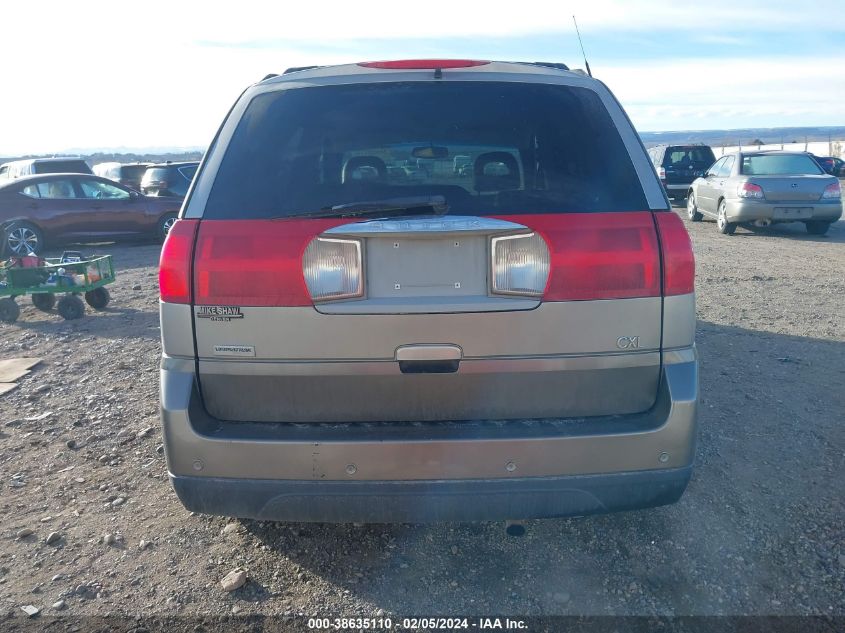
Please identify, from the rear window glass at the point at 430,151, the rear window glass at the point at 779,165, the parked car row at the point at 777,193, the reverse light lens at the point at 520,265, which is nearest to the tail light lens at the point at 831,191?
the parked car row at the point at 777,193

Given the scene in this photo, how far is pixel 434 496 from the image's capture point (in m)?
2.63

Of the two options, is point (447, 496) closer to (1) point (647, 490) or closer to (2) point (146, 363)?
(1) point (647, 490)

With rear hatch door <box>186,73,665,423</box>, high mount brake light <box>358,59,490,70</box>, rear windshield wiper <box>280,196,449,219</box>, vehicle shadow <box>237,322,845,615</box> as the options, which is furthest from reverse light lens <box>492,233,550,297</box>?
vehicle shadow <box>237,322,845,615</box>

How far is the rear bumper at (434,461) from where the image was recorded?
2588 millimetres

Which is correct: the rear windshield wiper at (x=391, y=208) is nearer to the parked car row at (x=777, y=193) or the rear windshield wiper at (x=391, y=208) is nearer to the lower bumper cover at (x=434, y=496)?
the lower bumper cover at (x=434, y=496)

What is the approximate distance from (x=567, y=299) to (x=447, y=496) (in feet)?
2.63

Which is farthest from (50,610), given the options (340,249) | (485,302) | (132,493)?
(485,302)

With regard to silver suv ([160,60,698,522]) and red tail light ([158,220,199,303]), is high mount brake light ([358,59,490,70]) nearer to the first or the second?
silver suv ([160,60,698,522])

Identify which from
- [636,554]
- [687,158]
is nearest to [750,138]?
[687,158]

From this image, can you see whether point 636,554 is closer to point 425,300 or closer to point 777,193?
point 425,300

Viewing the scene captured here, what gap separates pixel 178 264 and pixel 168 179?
1669cm

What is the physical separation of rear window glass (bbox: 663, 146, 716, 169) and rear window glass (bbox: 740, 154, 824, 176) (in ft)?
21.4

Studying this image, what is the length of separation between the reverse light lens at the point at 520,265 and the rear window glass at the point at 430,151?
4.5 inches

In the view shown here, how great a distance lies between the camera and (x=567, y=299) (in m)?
2.58
